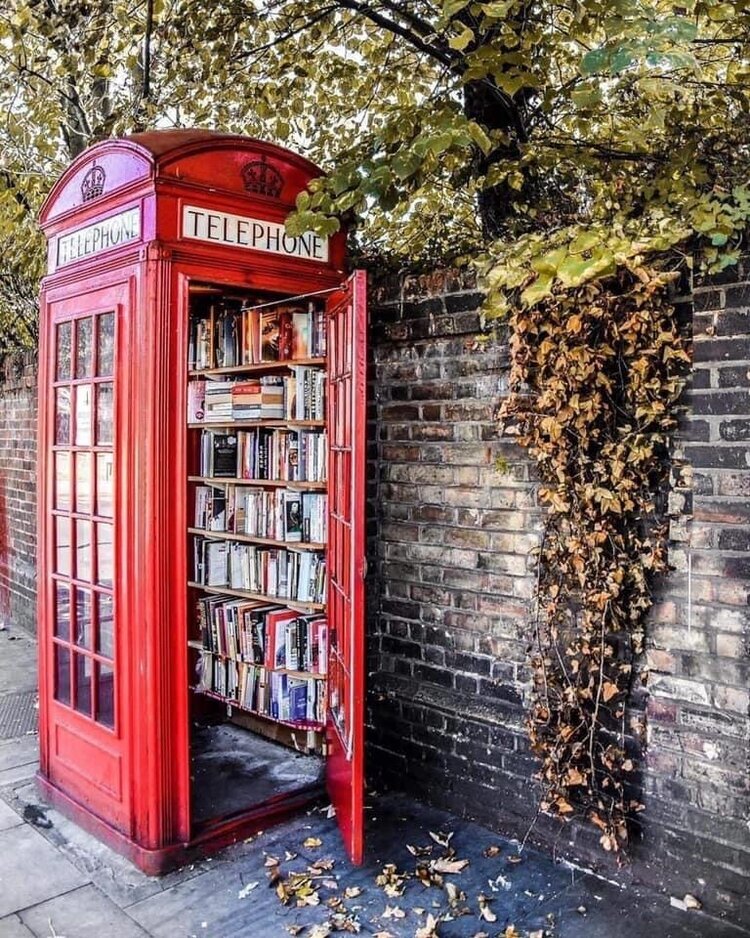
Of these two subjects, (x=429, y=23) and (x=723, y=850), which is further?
(x=429, y=23)

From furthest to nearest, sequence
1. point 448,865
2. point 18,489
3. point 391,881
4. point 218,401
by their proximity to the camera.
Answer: point 18,489 → point 218,401 → point 448,865 → point 391,881

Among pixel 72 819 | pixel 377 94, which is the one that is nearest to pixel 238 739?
pixel 72 819

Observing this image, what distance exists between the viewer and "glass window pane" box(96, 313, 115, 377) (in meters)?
3.71

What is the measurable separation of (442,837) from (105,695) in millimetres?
1795

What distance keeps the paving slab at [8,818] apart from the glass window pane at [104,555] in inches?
52.7

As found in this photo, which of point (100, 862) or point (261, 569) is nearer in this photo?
point (100, 862)

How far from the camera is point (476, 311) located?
3789mm

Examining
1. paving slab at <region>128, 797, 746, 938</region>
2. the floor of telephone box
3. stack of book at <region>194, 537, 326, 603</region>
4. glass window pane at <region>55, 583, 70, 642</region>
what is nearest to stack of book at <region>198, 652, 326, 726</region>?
the floor of telephone box

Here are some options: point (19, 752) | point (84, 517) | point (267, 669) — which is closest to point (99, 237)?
point (84, 517)

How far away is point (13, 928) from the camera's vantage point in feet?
10.1

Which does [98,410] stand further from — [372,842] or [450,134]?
[372,842]

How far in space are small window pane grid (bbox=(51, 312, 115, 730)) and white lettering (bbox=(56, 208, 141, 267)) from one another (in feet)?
1.09

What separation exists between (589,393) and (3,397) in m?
6.68

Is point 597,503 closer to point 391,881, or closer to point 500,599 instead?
point 500,599
